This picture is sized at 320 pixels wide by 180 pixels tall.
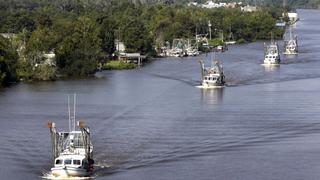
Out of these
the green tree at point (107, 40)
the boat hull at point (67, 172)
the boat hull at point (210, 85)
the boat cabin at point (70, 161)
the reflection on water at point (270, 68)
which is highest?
the green tree at point (107, 40)

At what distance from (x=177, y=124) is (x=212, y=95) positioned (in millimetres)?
6378

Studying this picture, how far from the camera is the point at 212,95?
1027 inches

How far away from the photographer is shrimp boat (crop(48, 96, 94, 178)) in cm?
1473

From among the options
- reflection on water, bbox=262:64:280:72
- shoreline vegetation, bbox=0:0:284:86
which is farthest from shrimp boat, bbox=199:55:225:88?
shoreline vegetation, bbox=0:0:284:86

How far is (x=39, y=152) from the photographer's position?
658 inches

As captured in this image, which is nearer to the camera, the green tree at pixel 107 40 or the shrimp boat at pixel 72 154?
the shrimp boat at pixel 72 154

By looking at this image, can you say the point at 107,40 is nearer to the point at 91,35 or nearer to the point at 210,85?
the point at 91,35

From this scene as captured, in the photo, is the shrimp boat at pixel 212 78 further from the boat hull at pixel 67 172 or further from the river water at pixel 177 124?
the boat hull at pixel 67 172

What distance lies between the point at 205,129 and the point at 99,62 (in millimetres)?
16521

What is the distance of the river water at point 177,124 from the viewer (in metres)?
15.4

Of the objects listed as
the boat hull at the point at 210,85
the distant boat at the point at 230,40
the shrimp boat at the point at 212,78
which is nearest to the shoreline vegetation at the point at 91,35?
the distant boat at the point at 230,40

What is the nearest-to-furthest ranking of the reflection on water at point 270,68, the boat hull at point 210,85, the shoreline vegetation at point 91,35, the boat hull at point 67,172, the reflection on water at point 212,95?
the boat hull at point 67,172 → the reflection on water at point 212,95 → the boat hull at point 210,85 → the shoreline vegetation at point 91,35 → the reflection on water at point 270,68

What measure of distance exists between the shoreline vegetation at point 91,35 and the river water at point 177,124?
1.41 meters

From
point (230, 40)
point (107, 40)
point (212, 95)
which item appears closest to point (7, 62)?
point (212, 95)
